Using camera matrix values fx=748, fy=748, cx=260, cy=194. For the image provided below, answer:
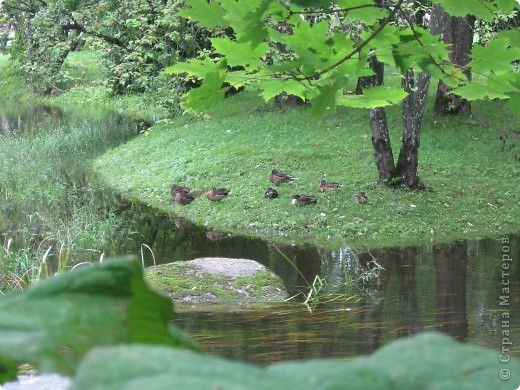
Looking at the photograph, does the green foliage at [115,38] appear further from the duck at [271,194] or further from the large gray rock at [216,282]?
the large gray rock at [216,282]

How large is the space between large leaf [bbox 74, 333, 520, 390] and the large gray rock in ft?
24.0

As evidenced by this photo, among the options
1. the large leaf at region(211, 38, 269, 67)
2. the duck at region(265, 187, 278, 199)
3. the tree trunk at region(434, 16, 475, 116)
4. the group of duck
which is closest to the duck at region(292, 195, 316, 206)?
the group of duck

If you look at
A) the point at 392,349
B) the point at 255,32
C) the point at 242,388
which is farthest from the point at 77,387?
the point at 255,32

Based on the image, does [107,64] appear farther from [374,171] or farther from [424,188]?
[424,188]

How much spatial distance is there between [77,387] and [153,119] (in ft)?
76.7

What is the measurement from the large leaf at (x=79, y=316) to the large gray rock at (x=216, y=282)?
7249 millimetres

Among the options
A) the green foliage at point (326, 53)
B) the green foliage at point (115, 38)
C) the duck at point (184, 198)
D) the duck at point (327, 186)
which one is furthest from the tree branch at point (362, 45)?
the green foliage at point (115, 38)

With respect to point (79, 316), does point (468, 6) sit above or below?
above

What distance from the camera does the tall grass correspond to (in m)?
8.22

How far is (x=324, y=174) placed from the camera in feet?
45.8

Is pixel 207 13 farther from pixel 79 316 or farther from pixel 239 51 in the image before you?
pixel 79 316

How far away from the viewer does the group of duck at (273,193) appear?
12391 millimetres

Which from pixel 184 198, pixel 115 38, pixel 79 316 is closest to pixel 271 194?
pixel 184 198

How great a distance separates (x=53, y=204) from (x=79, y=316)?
1252 centimetres
